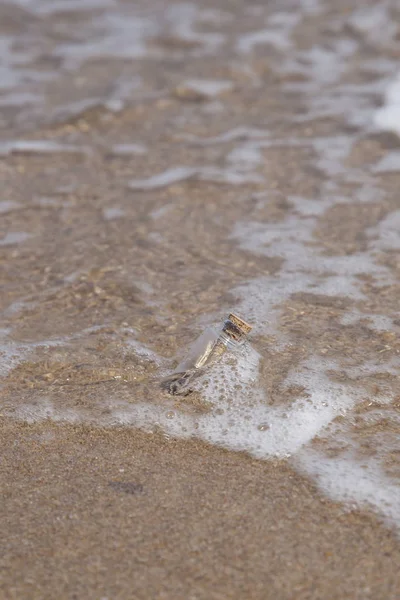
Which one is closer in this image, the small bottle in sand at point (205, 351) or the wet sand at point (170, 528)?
the wet sand at point (170, 528)

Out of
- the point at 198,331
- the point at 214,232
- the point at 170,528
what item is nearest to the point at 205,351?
the point at 198,331

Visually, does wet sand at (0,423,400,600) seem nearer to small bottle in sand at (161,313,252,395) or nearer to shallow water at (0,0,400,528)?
shallow water at (0,0,400,528)

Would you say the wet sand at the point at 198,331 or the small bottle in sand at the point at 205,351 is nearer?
the wet sand at the point at 198,331

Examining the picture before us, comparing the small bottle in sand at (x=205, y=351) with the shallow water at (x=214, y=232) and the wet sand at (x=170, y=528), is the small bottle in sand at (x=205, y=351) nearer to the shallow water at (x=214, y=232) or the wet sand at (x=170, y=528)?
the shallow water at (x=214, y=232)

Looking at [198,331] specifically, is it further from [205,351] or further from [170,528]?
[170,528]

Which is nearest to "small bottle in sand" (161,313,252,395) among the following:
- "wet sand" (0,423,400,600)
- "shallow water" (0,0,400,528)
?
"shallow water" (0,0,400,528)

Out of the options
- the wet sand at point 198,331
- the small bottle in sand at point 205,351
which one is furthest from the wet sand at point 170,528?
the small bottle in sand at point 205,351

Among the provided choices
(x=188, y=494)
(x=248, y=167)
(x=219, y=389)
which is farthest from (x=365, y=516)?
(x=248, y=167)

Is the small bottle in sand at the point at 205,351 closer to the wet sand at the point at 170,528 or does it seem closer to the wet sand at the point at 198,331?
the wet sand at the point at 198,331
